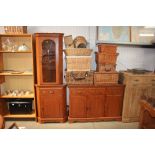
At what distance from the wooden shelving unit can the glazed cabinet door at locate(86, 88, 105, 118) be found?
0.81 m

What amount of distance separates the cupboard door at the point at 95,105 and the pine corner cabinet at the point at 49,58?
0.50 meters

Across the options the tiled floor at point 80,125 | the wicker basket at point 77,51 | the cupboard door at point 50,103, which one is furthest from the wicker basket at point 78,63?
the tiled floor at point 80,125

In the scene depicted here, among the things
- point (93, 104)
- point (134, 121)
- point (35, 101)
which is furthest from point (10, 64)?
point (134, 121)

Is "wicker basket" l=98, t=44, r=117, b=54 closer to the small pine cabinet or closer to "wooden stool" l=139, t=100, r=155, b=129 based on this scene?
the small pine cabinet

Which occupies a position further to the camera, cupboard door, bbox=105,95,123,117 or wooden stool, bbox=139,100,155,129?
cupboard door, bbox=105,95,123,117

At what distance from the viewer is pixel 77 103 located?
7.41ft

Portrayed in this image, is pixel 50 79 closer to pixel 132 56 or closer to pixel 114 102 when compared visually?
pixel 114 102

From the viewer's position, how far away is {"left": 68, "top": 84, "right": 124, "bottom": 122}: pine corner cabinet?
2232 millimetres

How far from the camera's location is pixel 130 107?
2307 millimetres

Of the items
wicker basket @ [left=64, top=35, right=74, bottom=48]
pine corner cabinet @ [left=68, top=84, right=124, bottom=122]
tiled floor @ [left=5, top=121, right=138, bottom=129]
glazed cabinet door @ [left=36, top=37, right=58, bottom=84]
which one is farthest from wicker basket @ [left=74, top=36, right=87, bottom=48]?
tiled floor @ [left=5, top=121, right=138, bottom=129]

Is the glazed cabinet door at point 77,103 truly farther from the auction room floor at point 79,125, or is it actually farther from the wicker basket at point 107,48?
the wicker basket at point 107,48

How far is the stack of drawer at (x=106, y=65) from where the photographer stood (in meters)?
2.25
